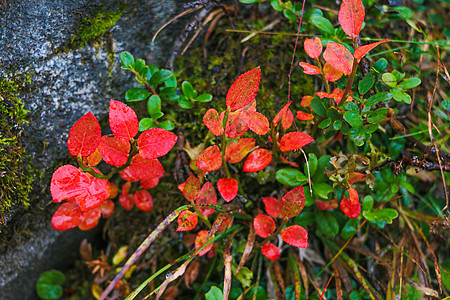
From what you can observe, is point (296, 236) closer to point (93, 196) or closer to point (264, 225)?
point (264, 225)

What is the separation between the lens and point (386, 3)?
1.31 m

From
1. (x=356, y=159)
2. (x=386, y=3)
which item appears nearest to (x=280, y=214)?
(x=356, y=159)

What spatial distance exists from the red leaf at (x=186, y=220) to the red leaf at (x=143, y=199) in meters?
0.29

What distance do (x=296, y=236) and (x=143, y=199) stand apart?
584mm

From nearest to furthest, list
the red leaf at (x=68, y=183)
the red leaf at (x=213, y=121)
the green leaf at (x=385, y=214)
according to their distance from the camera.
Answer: the red leaf at (x=68, y=183) → the red leaf at (x=213, y=121) → the green leaf at (x=385, y=214)

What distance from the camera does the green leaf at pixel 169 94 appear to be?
1.22 meters

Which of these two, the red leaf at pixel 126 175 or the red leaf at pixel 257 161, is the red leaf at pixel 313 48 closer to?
the red leaf at pixel 257 161

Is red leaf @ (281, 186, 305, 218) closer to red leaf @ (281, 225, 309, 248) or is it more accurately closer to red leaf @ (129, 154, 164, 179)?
red leaf @ (281, 225, 309, 248)

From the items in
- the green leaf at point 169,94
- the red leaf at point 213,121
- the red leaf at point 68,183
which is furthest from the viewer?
the green leaf at point 169,94

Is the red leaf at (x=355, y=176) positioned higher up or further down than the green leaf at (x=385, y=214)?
higher up

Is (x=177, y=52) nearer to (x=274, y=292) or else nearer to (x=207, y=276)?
(x=207, y=276)

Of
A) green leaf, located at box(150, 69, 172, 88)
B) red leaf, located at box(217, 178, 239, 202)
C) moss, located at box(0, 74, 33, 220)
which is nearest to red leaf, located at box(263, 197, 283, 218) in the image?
red leaf, located at box(217, 178, 239, 202)

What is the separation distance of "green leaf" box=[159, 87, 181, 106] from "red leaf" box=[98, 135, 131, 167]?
283mm

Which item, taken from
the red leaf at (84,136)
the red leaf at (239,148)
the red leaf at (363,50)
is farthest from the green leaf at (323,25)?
the red leaf at (84,136)
